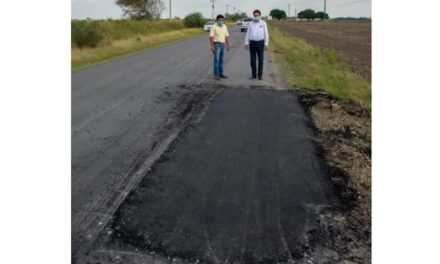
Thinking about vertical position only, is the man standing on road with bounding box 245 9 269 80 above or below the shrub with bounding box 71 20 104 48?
below

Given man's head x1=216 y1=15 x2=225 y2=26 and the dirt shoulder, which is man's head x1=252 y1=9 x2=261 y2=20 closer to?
man's head x1=216 y1=15 x2=225 y2=26

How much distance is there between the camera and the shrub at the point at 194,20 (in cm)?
6638

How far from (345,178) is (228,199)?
1.36 m

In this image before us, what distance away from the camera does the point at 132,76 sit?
37.1 ft

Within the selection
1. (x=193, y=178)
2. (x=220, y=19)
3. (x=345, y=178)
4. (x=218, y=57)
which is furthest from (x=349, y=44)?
(x=193, y=178)

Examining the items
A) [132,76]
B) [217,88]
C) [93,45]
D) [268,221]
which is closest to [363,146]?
[268,221]

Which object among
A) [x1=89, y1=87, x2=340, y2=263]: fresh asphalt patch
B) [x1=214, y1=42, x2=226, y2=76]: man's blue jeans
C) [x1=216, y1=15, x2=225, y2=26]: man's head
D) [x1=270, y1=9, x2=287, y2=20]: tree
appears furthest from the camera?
[x1=270, y1=9, x2=287, y2=20]: tree

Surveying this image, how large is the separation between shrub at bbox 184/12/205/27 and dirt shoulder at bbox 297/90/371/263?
6140 cm

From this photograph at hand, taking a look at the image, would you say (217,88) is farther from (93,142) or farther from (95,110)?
(93,142)

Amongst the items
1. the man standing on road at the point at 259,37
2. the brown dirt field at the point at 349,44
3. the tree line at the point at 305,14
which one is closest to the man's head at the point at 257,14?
the man standing on road at the point at 259,37

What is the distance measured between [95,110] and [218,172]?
3708 mm

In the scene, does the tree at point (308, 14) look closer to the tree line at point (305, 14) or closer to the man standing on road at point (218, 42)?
the tree line at point (305, 14)

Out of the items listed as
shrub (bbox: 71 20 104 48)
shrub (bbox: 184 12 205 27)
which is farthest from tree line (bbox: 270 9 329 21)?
shrub (bbox: 71 20 104 48)

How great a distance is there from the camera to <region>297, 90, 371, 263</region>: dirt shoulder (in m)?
2.85
